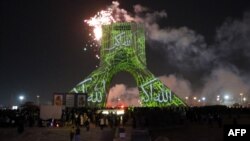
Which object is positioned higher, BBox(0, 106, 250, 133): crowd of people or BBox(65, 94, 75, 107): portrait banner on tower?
BBox(65, 94, 75, 107): portrait banner on tower

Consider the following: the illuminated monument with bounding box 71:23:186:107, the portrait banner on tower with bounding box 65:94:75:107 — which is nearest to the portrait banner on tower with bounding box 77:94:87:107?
the portrait banner on tower with bounding box 65:94:75:107

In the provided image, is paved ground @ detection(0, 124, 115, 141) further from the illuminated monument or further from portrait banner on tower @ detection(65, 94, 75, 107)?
the illuminated monument

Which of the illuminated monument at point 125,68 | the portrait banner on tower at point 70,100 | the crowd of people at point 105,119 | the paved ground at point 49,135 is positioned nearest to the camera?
the paved ground at point 49,135

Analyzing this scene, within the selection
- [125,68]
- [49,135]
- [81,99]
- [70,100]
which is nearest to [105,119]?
[81,99]

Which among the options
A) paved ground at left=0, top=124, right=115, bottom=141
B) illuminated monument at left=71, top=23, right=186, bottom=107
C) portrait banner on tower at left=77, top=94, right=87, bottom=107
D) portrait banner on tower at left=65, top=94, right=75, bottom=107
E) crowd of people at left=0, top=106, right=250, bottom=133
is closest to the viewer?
paved ground at left=0, top=124, right=115, bottom=141

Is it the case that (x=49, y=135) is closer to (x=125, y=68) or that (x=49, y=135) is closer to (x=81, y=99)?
(x=81, y=99)

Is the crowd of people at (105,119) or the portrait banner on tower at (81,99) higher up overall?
the portrait banner on tower at (81,99)

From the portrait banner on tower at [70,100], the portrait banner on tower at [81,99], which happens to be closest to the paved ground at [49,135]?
the portrait banner on tower at [70,100]

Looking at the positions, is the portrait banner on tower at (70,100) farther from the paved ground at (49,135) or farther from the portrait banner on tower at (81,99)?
the paved ground at (49,135)

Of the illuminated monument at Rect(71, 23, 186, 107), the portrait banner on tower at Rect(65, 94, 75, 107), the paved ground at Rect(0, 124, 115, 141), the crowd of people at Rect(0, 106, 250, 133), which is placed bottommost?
the paved ground at Rect(0, 124, 115, 141)

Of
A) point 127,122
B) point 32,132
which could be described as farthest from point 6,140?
point 127,122

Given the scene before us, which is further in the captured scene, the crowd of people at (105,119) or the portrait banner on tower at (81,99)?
the portrait banner on tower at (81,99)
